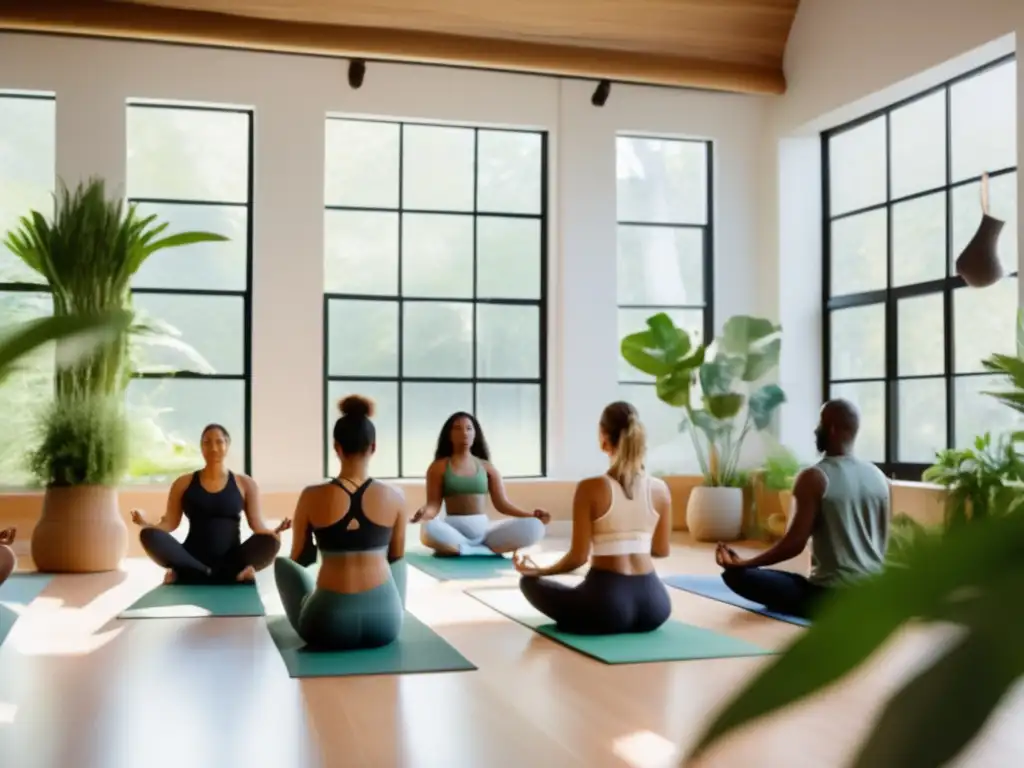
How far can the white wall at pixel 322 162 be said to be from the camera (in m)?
8.51

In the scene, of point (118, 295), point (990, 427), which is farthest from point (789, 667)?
point (990, 427)

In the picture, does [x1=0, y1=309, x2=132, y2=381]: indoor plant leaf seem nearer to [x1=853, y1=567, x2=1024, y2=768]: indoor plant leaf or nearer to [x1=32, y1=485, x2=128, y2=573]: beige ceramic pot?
[x1=853, y1=567, x2=1024, y2=768]: indoor plant leaf

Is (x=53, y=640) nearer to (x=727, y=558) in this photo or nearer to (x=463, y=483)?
(x=727, y=558)

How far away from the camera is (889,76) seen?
8.18 m

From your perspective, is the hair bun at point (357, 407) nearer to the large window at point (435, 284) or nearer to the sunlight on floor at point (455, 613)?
the sunlight on floor at point (455, 613)

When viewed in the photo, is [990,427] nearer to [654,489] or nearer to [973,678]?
[654,489]

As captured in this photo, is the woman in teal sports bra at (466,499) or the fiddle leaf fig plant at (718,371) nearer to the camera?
the woman in teal sports bra at (466,499)

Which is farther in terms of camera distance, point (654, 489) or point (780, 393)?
point (780, 393)

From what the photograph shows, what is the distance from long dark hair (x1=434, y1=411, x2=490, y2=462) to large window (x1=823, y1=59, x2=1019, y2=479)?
308cm

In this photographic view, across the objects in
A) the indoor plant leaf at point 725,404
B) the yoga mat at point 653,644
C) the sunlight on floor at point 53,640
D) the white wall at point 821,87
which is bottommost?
the sunlight on floor at point 53,640

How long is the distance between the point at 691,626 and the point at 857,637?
505 centimetres

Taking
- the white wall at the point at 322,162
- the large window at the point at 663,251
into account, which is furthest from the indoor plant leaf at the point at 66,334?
the large window at the point at 663,251

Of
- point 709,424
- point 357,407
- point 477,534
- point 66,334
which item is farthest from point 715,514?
point 66,334

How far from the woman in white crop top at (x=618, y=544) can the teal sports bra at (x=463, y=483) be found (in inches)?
104
